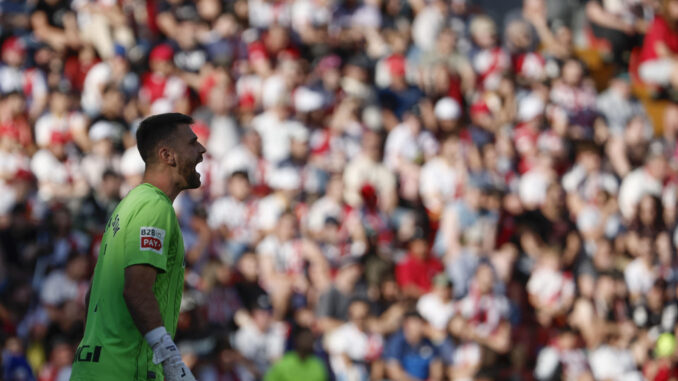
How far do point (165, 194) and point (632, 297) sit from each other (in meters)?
9.11

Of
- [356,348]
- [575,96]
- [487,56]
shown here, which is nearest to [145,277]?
[356,348]

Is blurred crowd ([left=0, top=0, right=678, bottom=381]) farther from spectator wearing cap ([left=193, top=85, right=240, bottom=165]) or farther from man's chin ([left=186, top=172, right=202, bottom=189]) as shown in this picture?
man's chin ([left=186, top=172, right=202, bottom=189])

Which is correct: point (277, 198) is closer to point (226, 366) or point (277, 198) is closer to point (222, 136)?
point (222, 136)

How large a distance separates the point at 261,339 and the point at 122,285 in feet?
24.3

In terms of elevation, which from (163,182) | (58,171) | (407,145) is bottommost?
(163,182)

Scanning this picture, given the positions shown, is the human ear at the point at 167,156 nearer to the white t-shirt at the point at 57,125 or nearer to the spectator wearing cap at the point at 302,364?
the spectator wearing cap at the point at 302,364

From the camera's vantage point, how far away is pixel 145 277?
5094 millimetres

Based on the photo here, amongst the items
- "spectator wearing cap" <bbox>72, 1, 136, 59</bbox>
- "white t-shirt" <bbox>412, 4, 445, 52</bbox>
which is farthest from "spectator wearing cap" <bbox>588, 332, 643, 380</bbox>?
"spectator wearing cap" <bbox>72, 1, 136, 59</bbox>

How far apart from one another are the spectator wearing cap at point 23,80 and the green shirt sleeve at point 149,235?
36.1ft

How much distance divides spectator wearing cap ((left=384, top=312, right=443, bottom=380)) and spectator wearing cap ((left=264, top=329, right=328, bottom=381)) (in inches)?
36.1

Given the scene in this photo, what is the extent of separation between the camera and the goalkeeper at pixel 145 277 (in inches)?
198

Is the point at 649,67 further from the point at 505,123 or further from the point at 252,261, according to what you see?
the point at 252,261

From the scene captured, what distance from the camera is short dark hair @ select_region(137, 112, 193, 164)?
5414 millimetres

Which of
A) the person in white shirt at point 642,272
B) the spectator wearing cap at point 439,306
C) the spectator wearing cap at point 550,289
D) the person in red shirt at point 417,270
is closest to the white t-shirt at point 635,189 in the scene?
the person in white shirt at point 642,272
